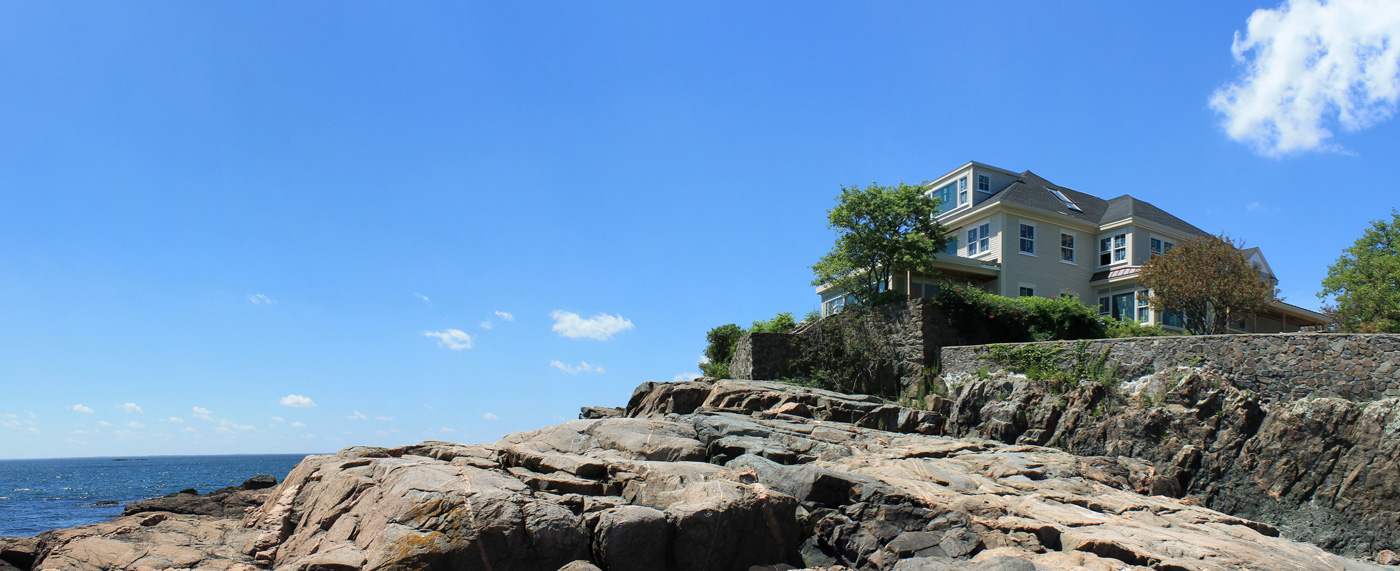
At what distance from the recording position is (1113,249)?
3225cm

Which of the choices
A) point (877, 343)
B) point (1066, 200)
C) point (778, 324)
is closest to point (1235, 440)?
point (877, 343)

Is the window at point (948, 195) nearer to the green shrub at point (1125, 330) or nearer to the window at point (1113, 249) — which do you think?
the window at point (1113, 249)

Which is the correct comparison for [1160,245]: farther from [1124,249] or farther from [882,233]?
[882,233]

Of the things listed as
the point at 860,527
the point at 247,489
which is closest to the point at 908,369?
the point at 860,527

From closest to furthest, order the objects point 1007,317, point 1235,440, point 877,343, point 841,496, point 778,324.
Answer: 1. point 841,496
2. point 1235,440
3. point 1007,317
4. point 877,343
5. point 778,324

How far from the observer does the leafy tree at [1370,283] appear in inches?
1256

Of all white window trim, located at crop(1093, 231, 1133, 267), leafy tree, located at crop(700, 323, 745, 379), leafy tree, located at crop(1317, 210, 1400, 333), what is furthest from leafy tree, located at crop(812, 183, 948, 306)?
leafy tree, located at crop(1317, 210, 1400, 333)

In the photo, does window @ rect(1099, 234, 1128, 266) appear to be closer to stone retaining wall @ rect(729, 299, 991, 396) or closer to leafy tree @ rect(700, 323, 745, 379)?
stone retaining wall @ rect(729, 299, 991, 396)

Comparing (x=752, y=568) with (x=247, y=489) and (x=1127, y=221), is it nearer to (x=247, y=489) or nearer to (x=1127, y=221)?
(x=247, y=489)

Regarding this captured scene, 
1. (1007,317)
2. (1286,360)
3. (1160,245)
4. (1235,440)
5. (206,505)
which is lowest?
(206,505)

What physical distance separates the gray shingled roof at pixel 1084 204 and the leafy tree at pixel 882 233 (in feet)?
19.1

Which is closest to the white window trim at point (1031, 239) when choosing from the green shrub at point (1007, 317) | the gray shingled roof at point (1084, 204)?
the gray shingled roof at point (1084, 204)

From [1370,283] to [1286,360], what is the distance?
2759cm

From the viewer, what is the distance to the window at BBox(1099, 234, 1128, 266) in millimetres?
31750
